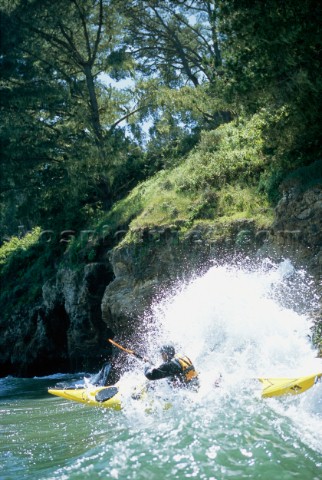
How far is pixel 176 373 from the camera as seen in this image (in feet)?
28.1

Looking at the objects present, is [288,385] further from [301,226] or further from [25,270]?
[25,270]

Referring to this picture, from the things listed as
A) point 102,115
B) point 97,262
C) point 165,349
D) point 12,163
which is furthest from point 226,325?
point 102,115

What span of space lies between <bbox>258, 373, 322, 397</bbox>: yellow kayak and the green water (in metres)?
0.13

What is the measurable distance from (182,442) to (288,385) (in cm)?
190

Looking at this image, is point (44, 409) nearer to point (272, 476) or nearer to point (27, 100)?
point (272, 476)

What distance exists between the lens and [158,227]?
14.3 meters

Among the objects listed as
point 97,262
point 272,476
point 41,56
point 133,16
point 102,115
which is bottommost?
point 272,476

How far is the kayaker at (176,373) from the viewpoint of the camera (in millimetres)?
8531

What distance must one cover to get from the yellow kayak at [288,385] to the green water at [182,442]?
134 mm

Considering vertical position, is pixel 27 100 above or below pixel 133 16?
below

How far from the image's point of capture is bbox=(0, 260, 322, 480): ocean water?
5.61m

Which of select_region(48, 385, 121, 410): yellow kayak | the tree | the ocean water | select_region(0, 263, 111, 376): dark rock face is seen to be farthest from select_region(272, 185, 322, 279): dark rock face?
the tree

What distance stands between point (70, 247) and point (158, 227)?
508cm

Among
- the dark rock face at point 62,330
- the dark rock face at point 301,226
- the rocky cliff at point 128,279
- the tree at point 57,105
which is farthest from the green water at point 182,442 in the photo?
the tree at point 57,105
